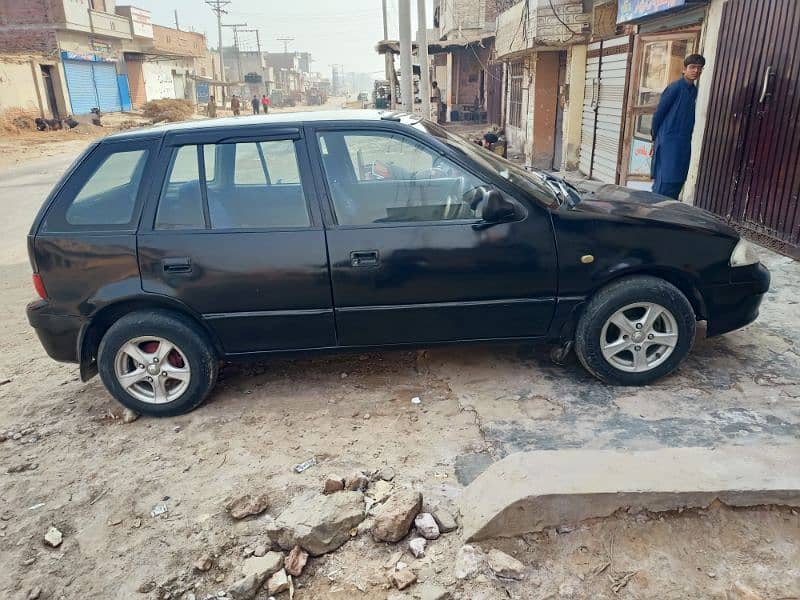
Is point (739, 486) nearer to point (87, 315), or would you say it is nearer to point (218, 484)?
point (218, 484)

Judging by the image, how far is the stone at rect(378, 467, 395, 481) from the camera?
309 centimetres

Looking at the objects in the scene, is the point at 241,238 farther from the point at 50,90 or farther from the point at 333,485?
the point at 50,90

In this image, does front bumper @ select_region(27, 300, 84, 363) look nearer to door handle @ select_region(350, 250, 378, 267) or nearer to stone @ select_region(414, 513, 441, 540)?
door handle @ select_region(350, 250, 378, 267)

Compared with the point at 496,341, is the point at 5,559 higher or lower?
lower

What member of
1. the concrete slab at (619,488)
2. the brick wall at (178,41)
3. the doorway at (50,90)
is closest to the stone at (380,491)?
the concrete slab at (619,488)

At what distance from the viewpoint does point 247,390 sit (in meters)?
4.12

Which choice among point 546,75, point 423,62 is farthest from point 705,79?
point 423,62

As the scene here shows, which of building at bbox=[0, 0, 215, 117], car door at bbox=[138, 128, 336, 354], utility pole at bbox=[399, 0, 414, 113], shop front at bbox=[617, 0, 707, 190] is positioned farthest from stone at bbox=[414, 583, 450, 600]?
building at bbox=[0, 0, 215, 117]

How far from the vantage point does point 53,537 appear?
9.36 feet

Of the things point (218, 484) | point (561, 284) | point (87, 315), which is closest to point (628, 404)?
point (561, 284)

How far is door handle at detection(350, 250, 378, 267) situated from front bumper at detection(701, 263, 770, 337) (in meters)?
2.05

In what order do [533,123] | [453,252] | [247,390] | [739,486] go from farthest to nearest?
[533,123] < [247,390] < [453,252] < [739,486]

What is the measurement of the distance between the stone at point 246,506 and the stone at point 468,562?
3.25 ft

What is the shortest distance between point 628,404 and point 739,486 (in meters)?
1.08
